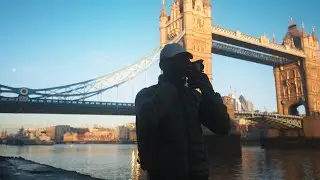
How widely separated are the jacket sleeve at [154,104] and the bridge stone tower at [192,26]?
3309 cm

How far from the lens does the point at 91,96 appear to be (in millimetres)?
43406

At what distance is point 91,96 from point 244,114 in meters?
20.7

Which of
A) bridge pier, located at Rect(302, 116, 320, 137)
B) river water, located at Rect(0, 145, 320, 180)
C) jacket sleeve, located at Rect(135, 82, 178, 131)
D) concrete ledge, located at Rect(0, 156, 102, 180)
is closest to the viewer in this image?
jacket sleeve, located at Rect(135, 82, 178, 131)

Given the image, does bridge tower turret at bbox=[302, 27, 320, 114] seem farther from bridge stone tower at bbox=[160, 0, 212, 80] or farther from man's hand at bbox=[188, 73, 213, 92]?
man's hand at bbox=[188, 73, 213, 92]

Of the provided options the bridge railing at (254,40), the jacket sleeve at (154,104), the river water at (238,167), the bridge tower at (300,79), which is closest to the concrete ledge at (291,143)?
the bridge tower at (300,79)

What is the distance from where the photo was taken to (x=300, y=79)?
5200cm

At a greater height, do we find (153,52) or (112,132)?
(153,52)

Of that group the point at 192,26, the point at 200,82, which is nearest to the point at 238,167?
the point at 200,82

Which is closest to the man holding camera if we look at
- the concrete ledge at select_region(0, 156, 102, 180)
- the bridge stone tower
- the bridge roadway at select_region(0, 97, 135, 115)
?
the concrete ledge at select_region(0, 156, 102, 180)

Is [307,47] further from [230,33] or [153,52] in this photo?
[153,52]

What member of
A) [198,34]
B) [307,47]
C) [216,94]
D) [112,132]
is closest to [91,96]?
[198,34]

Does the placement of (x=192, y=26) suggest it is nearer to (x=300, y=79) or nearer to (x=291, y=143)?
(x=291, y=143)

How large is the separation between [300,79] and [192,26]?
25.8 metres

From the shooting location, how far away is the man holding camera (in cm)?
143
